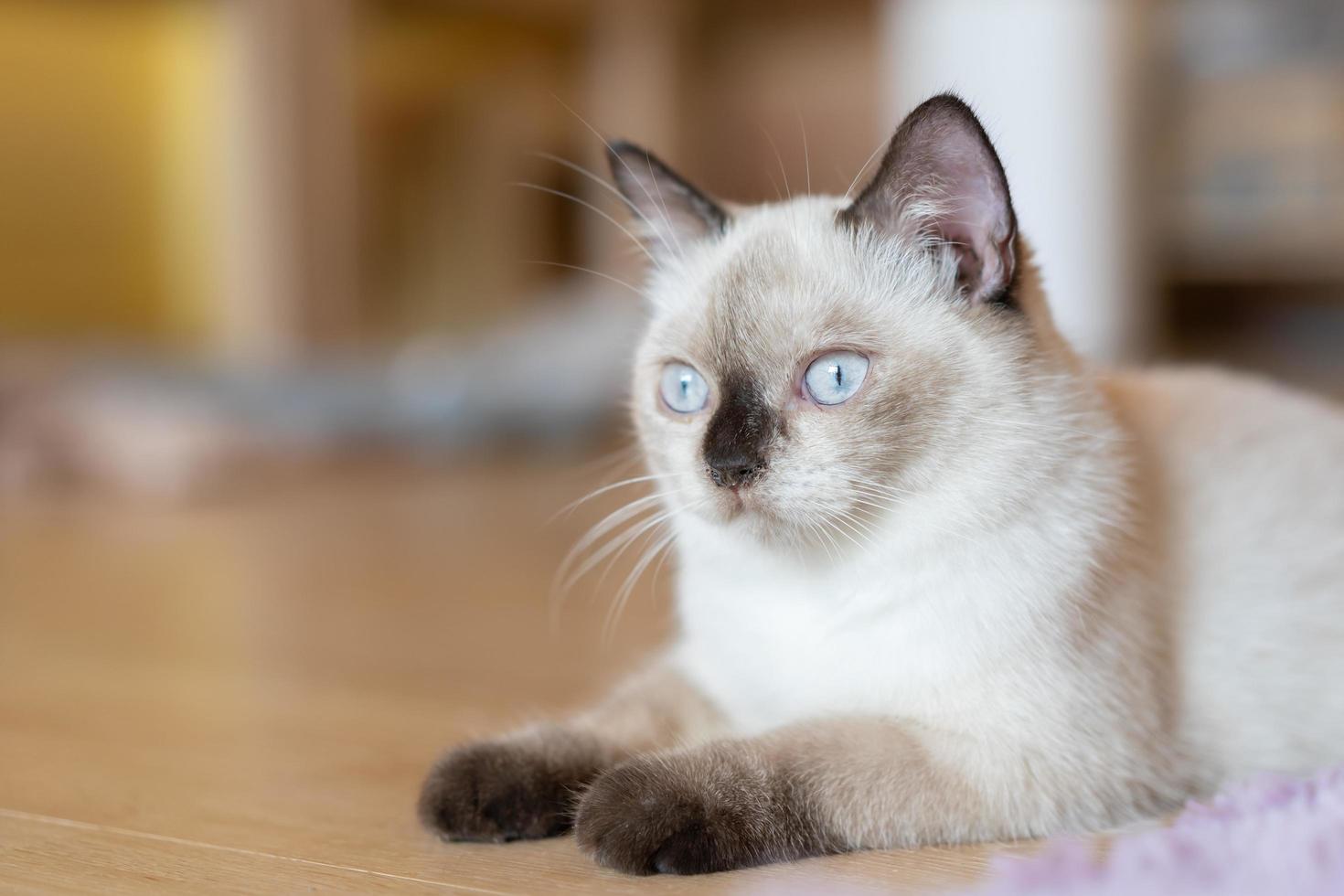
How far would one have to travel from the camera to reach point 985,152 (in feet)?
4.40

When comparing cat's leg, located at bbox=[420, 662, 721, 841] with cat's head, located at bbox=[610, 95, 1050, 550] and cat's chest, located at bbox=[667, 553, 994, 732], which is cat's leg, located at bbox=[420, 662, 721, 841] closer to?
cat's chest, located at bbox=[667, 553, 994, 732]

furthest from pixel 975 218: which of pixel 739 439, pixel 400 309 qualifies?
pixel 400 309

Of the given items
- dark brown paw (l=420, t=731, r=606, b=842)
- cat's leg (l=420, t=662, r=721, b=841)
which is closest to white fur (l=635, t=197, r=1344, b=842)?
cat's leg (l=420, t=662, r=721, b=841)

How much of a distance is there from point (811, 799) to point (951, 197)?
0.63 metres

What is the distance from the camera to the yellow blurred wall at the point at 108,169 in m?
7.17

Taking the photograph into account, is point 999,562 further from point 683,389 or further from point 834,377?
point 683,389

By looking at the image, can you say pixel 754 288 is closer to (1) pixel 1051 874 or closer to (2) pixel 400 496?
(1) pixel 1051 874

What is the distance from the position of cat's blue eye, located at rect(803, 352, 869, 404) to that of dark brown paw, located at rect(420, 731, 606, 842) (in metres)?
0.47

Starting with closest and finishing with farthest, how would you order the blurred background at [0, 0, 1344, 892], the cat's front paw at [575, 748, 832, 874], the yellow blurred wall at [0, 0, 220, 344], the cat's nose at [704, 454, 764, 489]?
the cat's front paw at [575, 748, 832, 874], the cat's nose at [704, 454, 764, 489], the blurred background at [0, 0, 1344, 892], the yellow blurred wall at [0, 0, 220, 344]

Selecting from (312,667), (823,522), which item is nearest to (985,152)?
(823,522)

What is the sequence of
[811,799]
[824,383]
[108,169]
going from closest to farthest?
[811,799]
[824,383]
[108,169]

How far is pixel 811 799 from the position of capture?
50.1 inches

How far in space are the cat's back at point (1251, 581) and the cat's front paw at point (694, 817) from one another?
1.69 feet

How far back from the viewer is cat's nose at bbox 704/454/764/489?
1338 mm
